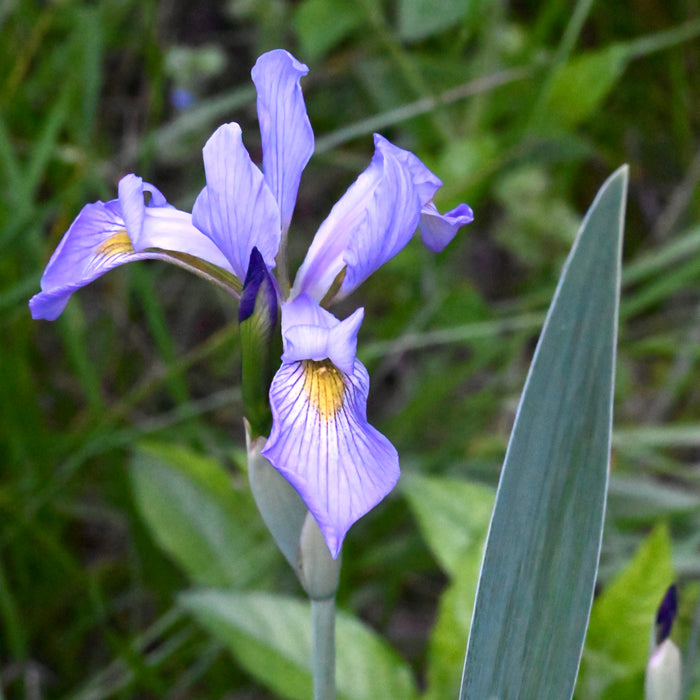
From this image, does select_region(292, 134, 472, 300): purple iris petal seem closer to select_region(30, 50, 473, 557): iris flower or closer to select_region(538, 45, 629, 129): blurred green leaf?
select_region(30, 50, 473, 557): iris flower

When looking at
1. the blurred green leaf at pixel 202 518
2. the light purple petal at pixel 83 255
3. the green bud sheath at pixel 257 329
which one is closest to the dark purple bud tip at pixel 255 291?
the green bud sheath at pixel 257 329

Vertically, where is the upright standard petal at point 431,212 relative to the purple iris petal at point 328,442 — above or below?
above

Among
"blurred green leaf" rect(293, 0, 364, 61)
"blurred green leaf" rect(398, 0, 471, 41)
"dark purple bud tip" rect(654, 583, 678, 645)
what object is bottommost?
"dark purple bud tip" rect(654, 583, 678, 645)

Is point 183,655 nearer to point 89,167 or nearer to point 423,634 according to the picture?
point 423,634

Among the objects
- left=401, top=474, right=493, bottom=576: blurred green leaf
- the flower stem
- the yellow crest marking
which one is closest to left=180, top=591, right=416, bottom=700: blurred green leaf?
left=401, top=474, right=493, bottom=576: blurred green leaf

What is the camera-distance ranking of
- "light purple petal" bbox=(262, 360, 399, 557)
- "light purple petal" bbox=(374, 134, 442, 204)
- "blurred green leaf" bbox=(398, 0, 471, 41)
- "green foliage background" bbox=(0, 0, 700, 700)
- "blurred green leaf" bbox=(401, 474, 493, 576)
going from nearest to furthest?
1. "light purple petal" bbox=(262, 360, 399, 557)
2. "light purple petal" bbox=(374, 134, 442, 204)
3. "blurred green leaf" bbox=(401, 474, 493, 576)
4. "green foliage background" bbox=(0, 0, 700, 700)
5. "blurred green leaf" bbox=(398, 0, 471, 41)

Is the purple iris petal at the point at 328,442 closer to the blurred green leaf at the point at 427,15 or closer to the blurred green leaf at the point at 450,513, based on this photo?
the blurred green leaf at the point at 450,513
